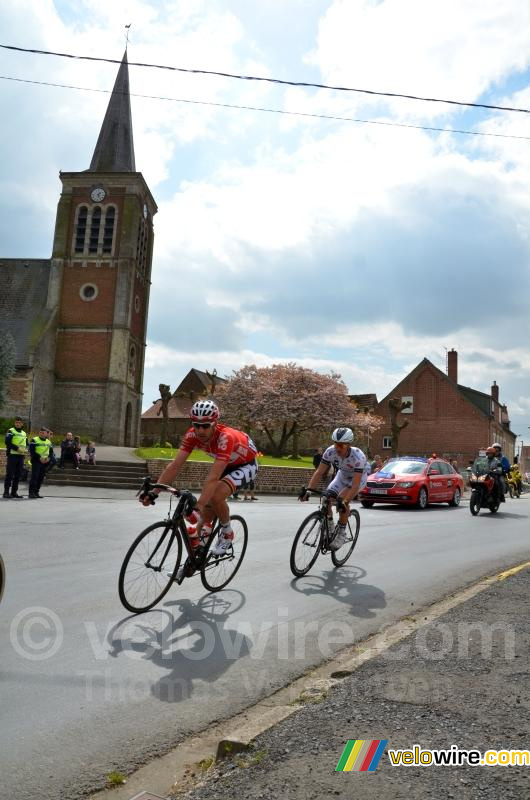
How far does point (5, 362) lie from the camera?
36938 millimetres

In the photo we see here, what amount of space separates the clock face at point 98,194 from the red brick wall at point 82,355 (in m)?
9.58

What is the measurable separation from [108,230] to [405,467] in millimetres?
32863

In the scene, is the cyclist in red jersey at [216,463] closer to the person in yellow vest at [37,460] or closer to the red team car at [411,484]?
the person in yellow vest at [37,460]

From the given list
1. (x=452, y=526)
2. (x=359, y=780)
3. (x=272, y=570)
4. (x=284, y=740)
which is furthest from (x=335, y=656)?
(x=452, y=526)

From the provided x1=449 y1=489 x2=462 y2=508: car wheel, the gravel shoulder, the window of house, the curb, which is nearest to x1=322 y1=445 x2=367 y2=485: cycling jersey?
the curb

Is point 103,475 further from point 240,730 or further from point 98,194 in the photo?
point 98,194

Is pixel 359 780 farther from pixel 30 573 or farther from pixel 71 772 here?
pixel 30 573

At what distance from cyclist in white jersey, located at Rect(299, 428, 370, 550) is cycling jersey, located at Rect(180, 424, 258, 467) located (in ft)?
5.66

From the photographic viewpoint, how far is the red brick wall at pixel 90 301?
146ft

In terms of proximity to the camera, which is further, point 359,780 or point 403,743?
point 403,743

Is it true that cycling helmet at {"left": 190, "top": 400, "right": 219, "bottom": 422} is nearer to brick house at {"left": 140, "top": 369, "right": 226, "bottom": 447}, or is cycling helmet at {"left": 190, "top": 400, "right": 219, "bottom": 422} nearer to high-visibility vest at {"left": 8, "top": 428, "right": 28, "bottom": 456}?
high-visibility vest at {"left": 8, "top": 428, "right": 28, "bottom": 456}

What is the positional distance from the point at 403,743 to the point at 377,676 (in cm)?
91

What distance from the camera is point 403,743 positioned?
296cm

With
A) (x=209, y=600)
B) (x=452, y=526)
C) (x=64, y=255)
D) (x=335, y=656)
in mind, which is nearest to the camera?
(x=335, y=656)
